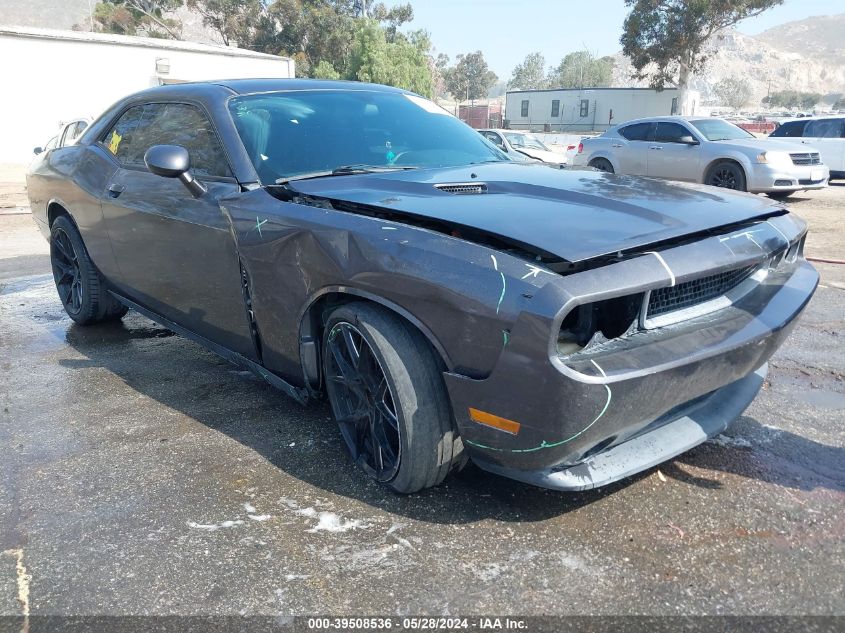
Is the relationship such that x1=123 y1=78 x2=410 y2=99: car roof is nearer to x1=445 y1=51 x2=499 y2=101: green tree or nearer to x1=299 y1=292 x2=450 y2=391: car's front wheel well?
x1=299 y1=292 x2=450 y2=391: car's front wheel well

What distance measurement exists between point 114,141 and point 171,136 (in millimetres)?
821

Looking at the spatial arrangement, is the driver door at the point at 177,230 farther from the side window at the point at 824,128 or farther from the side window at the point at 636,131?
the side window at the point at 824,128

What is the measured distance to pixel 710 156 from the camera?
1152cm

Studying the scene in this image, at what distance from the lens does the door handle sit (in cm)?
402

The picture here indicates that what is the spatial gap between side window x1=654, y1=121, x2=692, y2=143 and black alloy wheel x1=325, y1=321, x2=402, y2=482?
10876mm

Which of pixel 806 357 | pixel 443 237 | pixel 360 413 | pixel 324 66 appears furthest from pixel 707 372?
pixel 324 66

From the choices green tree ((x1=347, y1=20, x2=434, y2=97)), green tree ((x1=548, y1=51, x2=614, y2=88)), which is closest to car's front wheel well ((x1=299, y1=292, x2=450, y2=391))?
green tree ((x1=347, y1=20, x2=434, y2=97))

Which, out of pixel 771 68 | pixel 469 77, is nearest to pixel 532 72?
pixel 469 77

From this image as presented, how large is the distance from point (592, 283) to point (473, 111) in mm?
53369

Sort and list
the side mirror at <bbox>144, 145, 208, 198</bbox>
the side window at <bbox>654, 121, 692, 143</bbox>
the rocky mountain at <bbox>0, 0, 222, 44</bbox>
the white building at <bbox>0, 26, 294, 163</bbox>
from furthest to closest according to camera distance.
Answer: the rocky mountain at <bbox>0, 0, 222, 44</bbox>, the white building at <bbox>0, 26, 294, 163</bbox>, the side window at <bbox>654, 121, 692, 143</bbox>, the side mirror at <bbox>144, 145, 208, 198</bbox>

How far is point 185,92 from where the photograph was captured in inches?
148

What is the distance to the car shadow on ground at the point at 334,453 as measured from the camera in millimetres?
2658

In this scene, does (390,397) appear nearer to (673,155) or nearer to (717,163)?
(717,163)

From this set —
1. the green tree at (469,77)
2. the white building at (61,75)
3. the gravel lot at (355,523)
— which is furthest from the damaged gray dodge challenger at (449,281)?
the green tree at (469,77)
